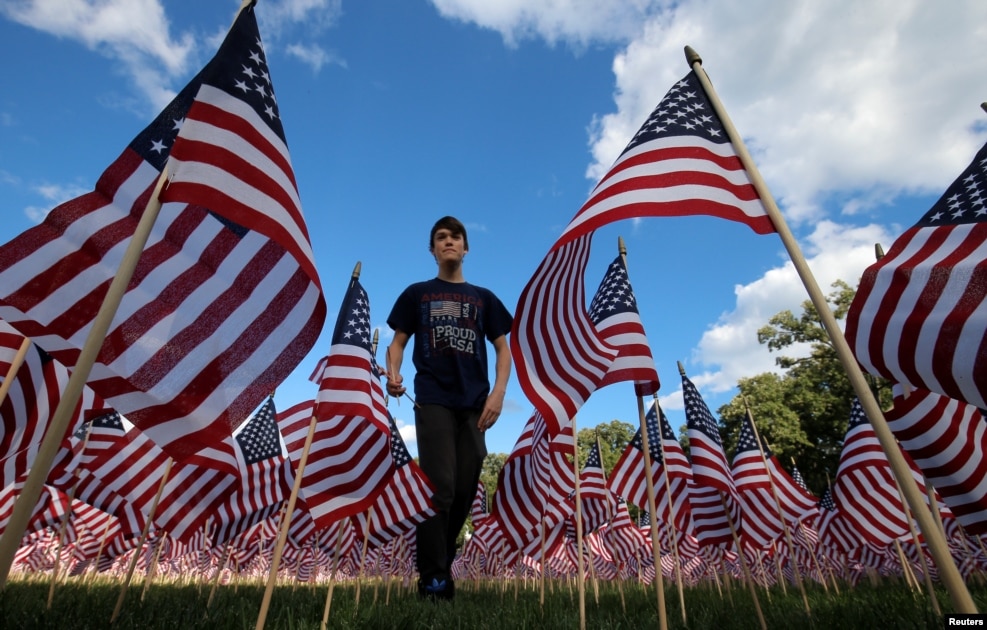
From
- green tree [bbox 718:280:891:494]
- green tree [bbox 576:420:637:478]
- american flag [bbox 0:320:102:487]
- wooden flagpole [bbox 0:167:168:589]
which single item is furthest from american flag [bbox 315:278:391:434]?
green tree [bbox 576:420:637:478]

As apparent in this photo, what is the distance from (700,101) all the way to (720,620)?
318 centimetres

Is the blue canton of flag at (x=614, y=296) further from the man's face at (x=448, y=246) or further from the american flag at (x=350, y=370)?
the american flag at (x=350, y=370)

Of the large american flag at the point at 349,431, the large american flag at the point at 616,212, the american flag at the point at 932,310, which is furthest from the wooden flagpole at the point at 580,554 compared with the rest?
the american flag at the point at 932,310

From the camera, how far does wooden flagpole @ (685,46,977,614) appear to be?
5.15 ft

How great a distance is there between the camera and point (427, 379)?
5.07m

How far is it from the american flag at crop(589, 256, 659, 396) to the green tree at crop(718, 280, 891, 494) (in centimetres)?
2787

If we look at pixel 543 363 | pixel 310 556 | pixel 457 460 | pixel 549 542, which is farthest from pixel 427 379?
pixel 310 556

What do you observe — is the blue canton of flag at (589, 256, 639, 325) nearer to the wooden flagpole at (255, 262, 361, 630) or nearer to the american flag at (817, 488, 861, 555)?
the wooden flagpole at (255, 262, 361, 630)

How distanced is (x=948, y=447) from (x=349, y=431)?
15.6 feet

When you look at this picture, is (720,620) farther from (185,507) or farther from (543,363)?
(185,507)

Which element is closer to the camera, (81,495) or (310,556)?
(81,495)

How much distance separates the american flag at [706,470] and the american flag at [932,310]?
3.52 metres

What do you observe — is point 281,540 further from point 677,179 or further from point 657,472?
point 657,472

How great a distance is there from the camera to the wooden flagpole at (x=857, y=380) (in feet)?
5.15
